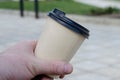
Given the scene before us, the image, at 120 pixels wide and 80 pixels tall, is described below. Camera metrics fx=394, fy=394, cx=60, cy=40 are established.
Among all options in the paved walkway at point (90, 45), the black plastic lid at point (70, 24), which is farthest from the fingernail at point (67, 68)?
the paved walkway at point (90, 45)

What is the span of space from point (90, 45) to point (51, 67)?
6628 mm

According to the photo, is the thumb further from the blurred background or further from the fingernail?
the blurred background

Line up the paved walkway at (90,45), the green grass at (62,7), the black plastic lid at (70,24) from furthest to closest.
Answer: the green grass at (62,7) < the paved walkway at (90,45) < the black plastic lid at (70,24)

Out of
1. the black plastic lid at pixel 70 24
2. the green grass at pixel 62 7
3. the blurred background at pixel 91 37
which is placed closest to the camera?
the black plastic lid at pixel 70 24

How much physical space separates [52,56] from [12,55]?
6.9 inches

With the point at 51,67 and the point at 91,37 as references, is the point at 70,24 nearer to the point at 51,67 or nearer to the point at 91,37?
the point at 51,67

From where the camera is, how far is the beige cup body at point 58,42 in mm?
1436

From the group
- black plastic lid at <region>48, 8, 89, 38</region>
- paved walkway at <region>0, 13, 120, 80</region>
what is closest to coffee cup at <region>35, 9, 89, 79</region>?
black plastic lid at <region>48, 8, 89, 38</region>

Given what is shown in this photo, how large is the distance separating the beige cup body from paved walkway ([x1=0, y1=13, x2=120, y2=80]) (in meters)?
4.01

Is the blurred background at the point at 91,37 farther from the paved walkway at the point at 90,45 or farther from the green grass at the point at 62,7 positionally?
the green grass at the point at 62,7

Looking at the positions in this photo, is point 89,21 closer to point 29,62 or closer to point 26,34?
point 26,34

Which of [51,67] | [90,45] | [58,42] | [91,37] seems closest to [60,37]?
[58,42]

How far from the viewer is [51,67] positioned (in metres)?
1.50

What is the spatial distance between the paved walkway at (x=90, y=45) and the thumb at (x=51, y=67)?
3.98 meters
